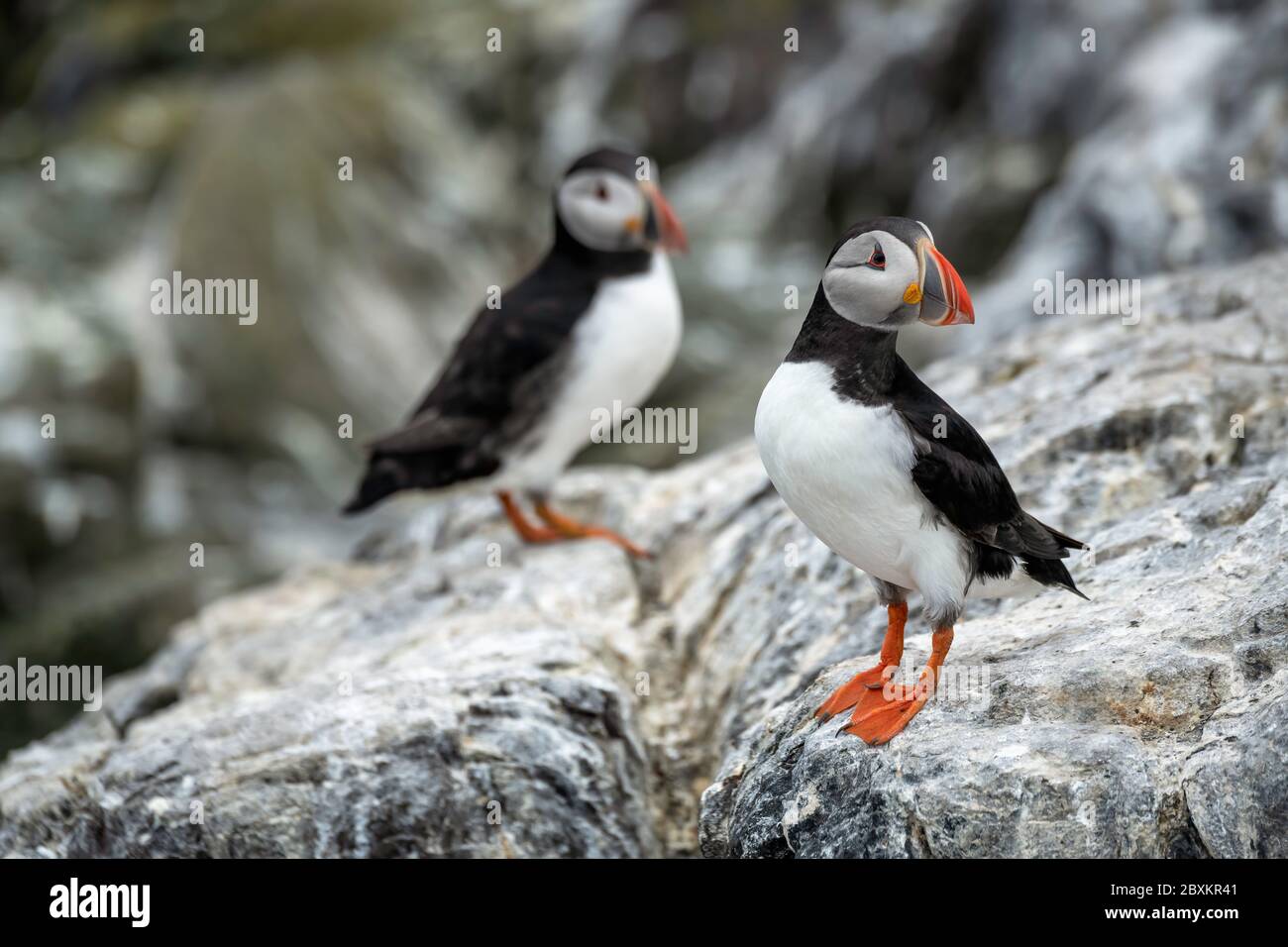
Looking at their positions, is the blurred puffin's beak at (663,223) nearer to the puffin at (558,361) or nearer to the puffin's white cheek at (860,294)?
the puffin at (558,361)

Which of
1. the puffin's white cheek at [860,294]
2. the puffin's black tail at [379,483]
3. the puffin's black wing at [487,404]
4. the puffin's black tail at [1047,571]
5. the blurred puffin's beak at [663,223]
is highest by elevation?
the blurred puffin's beak at [663,223]

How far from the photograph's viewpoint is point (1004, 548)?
464 cm

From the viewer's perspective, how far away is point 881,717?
449 cm

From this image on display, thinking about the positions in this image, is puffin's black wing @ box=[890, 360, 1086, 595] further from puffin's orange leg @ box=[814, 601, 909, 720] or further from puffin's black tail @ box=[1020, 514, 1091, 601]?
puffin's orange leg @ box=[814, 601, 909, 720]

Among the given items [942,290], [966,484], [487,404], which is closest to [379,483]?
[487,404]

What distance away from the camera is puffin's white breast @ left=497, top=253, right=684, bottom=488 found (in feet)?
24.5

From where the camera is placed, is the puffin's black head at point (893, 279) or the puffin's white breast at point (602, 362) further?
the puffin's white breast at point (602, 362)

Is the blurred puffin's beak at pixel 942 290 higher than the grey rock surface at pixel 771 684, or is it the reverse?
the blurred puffin's beak at pixel 942 290

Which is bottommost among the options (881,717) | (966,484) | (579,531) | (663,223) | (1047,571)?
(881,717)

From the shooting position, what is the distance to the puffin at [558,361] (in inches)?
294

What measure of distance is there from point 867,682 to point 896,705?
0.60ft

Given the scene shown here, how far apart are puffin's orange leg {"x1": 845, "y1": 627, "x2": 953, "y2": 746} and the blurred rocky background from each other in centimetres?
706

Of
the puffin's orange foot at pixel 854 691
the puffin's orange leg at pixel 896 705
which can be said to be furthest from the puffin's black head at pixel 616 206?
the puffin's orange leg at pixel 896 705

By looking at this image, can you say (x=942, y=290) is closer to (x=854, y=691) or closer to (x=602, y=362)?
(x=854, y=691)
